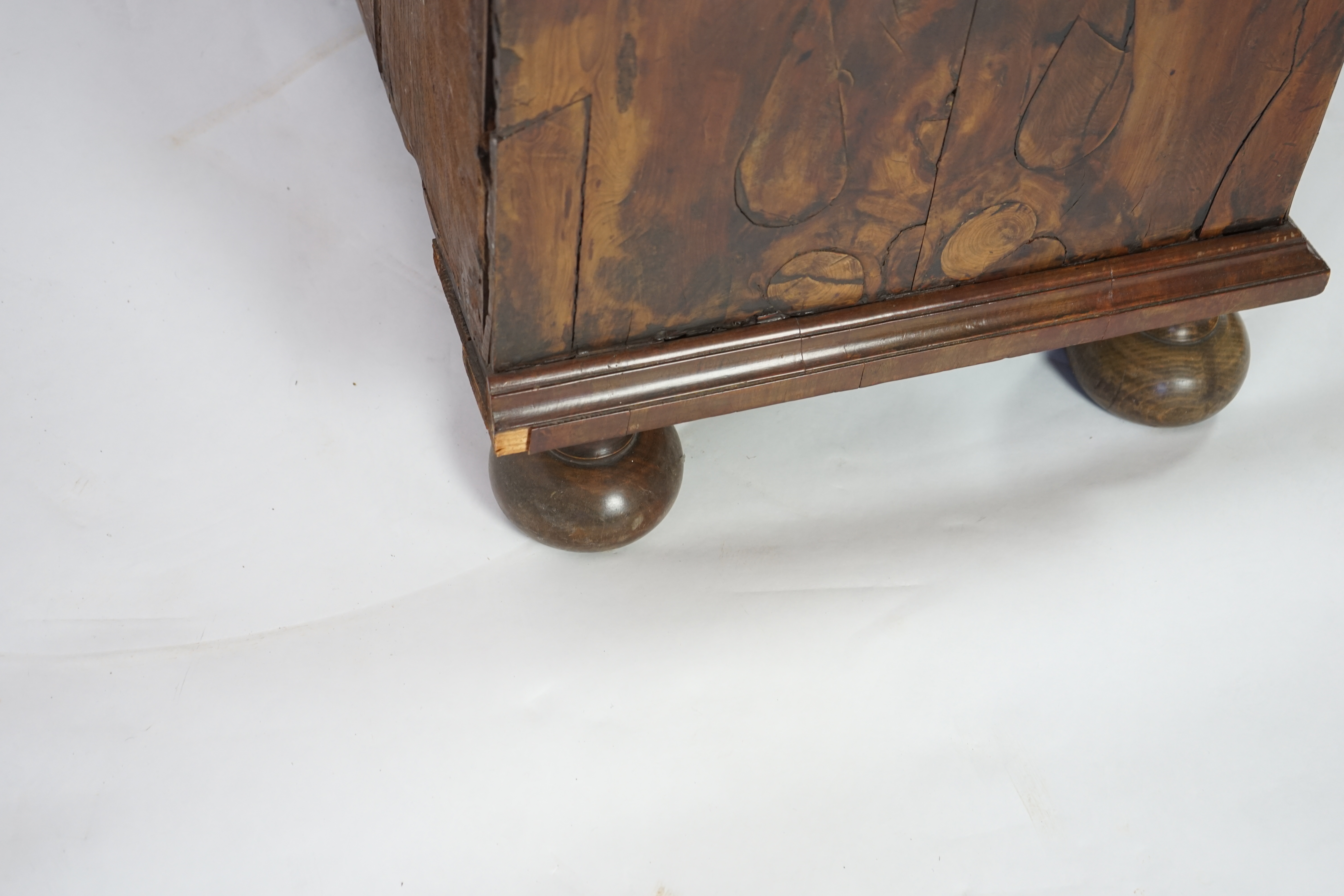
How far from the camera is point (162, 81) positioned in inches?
72.9

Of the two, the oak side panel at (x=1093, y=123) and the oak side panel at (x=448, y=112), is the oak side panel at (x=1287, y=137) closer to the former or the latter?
the oak side panel at (x=1093, y=123)

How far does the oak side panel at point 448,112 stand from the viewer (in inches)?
44.5

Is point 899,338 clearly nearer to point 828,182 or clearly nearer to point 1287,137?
point 828,182

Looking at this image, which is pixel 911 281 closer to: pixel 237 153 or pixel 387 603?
A: pixel 387 603

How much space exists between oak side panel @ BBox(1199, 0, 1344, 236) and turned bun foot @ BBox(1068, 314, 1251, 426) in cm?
17

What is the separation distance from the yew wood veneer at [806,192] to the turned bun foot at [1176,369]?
3.7 inches

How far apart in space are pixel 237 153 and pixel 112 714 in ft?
2.61

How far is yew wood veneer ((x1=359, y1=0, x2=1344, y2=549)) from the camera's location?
3.76 feet

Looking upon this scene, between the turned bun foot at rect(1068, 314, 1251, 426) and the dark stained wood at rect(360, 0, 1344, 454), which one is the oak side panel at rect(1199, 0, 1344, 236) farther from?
the turned bun foot at rect(1068, 314, 1251, 426)

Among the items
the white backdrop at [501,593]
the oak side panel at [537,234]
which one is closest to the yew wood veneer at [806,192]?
the oak side panel at [537,234]

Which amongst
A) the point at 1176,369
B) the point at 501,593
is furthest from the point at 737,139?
the point at 1176,369

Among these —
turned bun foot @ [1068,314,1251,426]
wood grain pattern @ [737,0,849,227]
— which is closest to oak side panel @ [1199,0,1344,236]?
turned bun foot @ [1068,314,1251,426]

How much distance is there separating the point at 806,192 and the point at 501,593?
1.84ft

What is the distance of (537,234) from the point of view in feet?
3.95
